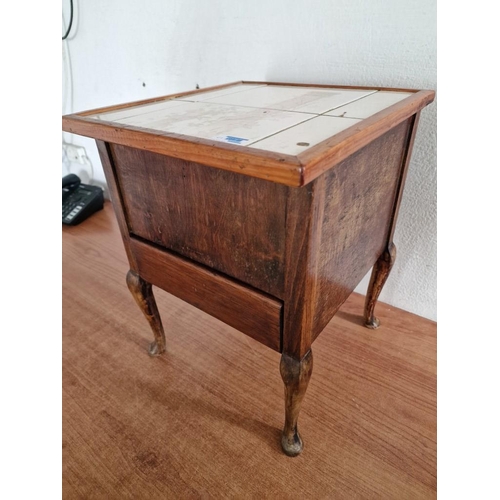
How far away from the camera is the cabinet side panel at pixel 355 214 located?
18.5 inches

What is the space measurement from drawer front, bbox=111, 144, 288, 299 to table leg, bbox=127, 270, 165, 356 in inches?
6.1

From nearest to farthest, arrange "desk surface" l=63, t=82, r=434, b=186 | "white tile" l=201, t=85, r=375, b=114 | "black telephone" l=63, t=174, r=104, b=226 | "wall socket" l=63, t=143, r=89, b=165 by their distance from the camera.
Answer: "desk surface" l=63, t=82, r=434, b=186, "white tile" l=201, t=85, r=375, b=114, "black telephone" l=63, t=174, r=104, b=226, "wall socket" l=63, t=143, r=89, b=165

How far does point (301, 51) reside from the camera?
82 cm

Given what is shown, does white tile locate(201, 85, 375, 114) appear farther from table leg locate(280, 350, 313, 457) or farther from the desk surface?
table leg locate(280, 350, 313, 457)

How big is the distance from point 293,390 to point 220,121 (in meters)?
0.42

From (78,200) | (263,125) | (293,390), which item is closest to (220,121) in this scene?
(263,125)

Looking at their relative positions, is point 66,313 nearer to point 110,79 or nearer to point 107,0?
point 110,79

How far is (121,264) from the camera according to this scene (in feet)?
3.95

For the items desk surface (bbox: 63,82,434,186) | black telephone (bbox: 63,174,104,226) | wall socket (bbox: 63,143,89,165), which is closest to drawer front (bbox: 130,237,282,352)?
desk surface (bbox: 63,82,434,186)

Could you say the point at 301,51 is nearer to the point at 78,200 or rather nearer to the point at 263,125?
the point at 263,125

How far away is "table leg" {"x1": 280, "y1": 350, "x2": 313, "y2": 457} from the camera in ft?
1.79

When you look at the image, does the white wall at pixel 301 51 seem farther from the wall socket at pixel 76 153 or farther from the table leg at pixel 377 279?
the wall socket at pixel 76 153

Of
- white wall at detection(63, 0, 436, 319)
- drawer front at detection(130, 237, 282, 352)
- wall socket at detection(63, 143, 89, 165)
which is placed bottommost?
drawer front at detection(130, 237, 282, 352)
